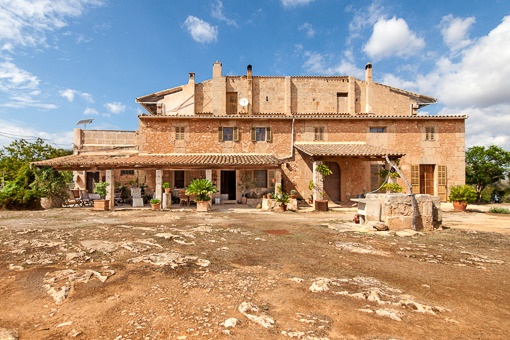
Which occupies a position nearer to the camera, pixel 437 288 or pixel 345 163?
pixel 437 288

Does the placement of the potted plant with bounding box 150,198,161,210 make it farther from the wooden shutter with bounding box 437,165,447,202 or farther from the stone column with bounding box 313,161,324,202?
the wooden shutter with bounding box 437,165,447,202

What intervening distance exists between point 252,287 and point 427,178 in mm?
16207

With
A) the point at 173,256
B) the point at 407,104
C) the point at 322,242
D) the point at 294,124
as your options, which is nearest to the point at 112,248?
the point at 173,256

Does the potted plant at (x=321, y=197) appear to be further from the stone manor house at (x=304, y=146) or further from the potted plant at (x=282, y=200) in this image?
the stone manor house at (x=304, y=146)

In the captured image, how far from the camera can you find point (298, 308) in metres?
2.84

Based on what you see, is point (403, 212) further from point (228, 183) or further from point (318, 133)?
point (228, 183)

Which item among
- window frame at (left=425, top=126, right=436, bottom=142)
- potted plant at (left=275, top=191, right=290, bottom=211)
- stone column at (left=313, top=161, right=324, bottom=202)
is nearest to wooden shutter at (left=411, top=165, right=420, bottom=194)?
window frame at (left=425, top=126, right=436, bottom=142)

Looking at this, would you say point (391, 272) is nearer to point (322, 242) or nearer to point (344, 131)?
point (322, 242)

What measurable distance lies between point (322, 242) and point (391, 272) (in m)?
2.02

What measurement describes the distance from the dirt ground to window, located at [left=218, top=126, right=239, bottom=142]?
955 cm

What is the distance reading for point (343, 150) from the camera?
44.3ft

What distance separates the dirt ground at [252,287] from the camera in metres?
2.47

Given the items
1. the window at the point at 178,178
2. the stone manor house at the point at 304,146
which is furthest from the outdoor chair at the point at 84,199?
the window at the point at 178,178

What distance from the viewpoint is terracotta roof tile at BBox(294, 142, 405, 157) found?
12.6 meters
